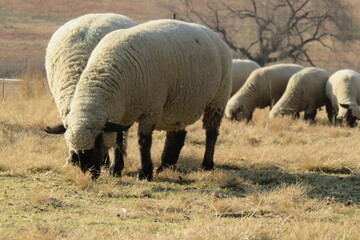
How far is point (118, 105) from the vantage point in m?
7.89

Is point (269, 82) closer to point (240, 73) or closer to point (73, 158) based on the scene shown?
point (240, 73)

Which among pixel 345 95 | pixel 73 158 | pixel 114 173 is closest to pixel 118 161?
pixel 114 173

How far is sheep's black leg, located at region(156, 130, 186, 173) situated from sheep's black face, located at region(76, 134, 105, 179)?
1.65 m

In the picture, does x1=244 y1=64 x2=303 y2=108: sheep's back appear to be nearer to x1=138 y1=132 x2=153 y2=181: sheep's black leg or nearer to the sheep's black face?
x1=138 y1=132 x2=153 y2=181: sheep's black leg

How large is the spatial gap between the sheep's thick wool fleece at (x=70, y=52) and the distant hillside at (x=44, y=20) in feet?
87.1

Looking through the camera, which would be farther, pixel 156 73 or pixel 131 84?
pixel 156 73

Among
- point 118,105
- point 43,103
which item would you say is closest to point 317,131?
point 43,103

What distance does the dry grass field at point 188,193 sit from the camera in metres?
5.84

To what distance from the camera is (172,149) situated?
953 cm

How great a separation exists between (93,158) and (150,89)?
1107mm

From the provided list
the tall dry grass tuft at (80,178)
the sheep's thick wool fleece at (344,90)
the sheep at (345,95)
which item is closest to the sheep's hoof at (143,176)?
the tall dry grass tuft at (80,178)

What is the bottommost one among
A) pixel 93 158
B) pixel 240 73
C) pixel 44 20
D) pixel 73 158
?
pixel 44 20

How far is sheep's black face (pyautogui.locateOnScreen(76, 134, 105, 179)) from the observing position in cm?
764

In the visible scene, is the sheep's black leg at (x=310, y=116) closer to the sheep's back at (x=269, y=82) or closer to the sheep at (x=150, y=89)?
the sheep's back at (x=269, y=82)
